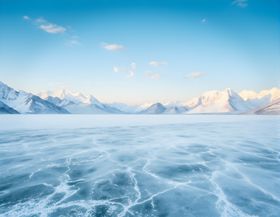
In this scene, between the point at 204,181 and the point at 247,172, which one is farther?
the point at 247,172

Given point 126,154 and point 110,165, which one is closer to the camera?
point 110,165

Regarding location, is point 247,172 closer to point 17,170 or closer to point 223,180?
point 223,180

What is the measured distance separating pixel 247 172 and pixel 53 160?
1168 centimetres

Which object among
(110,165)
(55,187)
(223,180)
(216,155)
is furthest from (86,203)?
(216,155)

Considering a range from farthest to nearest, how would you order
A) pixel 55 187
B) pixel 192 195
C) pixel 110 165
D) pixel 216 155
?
pixel 216 155
pixel 110 165
pixel 55 187
pixel 192 195

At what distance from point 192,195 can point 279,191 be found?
12.2 ft

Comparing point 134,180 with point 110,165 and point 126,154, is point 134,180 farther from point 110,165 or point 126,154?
point 126,154

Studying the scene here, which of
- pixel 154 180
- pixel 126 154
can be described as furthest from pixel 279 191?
pixel 126 154

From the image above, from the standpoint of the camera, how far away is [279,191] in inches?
369

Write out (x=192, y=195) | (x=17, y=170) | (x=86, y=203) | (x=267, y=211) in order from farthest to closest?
1. (x=17, y=170)
2. (x=192, y=195)
3. (x=86, y=203)
4. (x=267, y=211)

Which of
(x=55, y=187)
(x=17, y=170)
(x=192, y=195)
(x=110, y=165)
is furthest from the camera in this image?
(x=110, y=165)

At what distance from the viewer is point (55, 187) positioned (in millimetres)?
9664

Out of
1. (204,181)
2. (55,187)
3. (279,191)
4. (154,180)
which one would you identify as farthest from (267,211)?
(55,187)

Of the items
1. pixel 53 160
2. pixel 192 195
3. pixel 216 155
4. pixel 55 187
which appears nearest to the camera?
pixel 192 195
